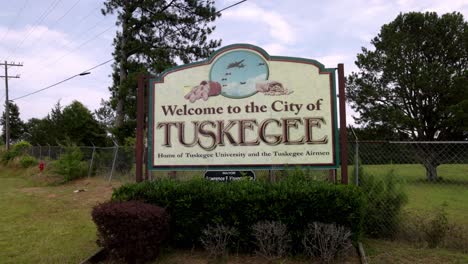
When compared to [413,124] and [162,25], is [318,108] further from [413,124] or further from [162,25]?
[413,124]

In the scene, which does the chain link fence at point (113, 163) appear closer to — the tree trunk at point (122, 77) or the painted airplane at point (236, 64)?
the tree trunk at point (122, 77)

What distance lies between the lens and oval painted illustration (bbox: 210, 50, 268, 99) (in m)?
6.01

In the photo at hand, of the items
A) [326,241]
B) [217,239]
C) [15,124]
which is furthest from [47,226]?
[15,124]

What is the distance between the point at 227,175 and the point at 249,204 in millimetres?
1279

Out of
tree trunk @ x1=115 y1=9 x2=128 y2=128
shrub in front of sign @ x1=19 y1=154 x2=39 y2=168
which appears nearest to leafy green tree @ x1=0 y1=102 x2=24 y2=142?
shrub in front of sign @ x1=19 y1=154 x2=39 y2=168

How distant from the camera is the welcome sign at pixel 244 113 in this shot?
5707 millimetres

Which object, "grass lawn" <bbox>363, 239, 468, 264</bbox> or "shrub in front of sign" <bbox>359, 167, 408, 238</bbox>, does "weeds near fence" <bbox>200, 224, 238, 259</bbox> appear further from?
"shrub in front of sign" <bbox>359, 167, 408, 238</bbox>

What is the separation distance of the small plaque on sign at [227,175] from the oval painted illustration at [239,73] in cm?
132

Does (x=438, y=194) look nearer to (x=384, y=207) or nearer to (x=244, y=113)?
(x=384, y=207)

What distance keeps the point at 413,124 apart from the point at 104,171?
1857 cm

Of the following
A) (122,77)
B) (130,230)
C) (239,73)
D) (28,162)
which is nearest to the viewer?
(130,230)

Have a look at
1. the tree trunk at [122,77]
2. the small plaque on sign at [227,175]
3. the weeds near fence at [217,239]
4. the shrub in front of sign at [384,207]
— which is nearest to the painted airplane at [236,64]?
the small plaque on sign at [227,175]

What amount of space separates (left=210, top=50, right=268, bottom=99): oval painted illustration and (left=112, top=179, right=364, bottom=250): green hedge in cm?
169

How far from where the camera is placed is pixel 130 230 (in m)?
4.52
